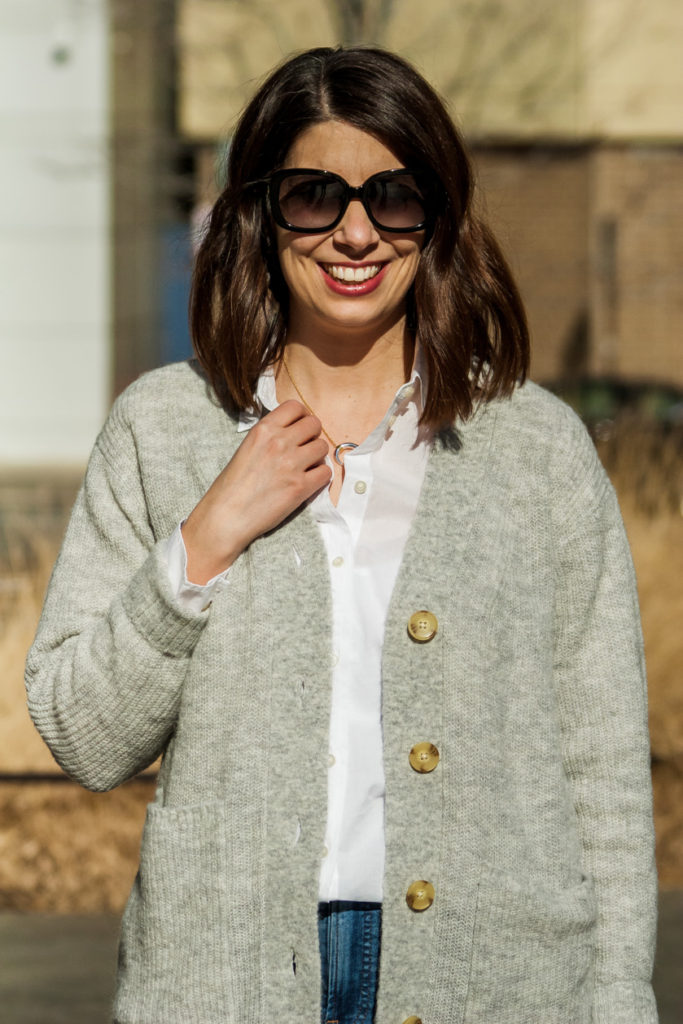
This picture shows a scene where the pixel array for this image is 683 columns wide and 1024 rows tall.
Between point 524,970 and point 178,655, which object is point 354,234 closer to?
point 178,655

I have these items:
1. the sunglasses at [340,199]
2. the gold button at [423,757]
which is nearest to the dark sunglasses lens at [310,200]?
the sunglasses at [340,199]

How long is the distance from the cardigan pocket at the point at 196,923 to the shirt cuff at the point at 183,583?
0.27 meters

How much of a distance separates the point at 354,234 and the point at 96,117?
16512mm

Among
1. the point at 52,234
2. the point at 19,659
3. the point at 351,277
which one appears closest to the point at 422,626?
the point at 351,277

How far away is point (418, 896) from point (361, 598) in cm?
40

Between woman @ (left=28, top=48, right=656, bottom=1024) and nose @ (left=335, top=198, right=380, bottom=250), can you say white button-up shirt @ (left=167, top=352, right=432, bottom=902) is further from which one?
nose @ (left=335, top=198, right=380, bottom=250)

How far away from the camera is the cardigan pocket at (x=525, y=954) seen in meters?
1.83

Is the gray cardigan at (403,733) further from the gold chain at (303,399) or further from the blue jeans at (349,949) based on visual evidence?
the gold chain at (303,399)

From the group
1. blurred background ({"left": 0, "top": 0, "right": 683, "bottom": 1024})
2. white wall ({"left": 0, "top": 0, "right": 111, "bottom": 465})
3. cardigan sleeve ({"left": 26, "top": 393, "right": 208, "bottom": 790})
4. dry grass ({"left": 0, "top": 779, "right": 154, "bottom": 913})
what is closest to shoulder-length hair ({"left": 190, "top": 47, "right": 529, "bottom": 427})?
cardigan sleeve ({"left": 26, "top": 393, "right": 208, "bottom": 790})

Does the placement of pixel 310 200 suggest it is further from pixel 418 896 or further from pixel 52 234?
pixel 52 234

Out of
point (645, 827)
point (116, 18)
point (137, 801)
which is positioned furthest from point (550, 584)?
point (116, 18)

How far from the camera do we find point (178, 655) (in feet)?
6.02

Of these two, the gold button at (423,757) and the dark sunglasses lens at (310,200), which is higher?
the dark sunglasses lens at (310,200)

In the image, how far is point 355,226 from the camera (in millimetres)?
1946
